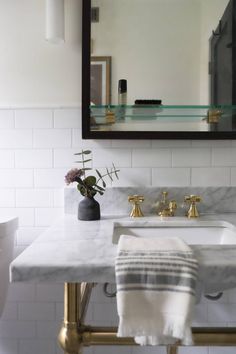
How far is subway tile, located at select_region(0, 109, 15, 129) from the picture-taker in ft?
4.61

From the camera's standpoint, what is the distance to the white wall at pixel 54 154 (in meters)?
1.39

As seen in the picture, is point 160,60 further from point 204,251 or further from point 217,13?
point 204,251

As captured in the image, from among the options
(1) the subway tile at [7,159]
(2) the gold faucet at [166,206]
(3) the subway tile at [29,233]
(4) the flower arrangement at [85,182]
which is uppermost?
(1) the subway tile at [7,159]

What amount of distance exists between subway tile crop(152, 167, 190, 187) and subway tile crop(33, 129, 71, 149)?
0.39 metres

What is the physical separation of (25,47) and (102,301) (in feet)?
3.70

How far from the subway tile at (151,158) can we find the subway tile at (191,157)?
33 millimetres

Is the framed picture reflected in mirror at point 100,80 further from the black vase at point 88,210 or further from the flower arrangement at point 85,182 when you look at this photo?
the black vase at point 88,210

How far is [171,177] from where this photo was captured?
1.40 metres

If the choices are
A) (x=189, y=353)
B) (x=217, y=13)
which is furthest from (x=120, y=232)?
(x=217, y=13)

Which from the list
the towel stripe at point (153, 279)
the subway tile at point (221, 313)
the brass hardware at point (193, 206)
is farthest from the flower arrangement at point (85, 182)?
the subway tile at point (221, 313)

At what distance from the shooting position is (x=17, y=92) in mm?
1401

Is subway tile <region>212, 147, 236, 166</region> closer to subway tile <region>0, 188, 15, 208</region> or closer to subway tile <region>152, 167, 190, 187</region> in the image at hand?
subway tile <region>152, 167, 190, 187</region>

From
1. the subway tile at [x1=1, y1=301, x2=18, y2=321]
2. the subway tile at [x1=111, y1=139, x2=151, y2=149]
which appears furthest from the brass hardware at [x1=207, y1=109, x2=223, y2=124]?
the subway tile at [x1=1, y1=301, x2=18, y2=321]

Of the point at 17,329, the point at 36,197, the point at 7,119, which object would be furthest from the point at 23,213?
the point at 17,329
